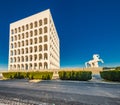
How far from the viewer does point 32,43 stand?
62000 millimetres

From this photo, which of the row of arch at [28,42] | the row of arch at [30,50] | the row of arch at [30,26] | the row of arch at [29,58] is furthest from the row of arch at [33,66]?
the row of arch at [30,26]

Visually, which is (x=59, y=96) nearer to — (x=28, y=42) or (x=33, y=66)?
(x=33, y=66)

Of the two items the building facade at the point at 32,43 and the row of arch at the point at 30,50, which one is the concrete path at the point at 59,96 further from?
the row of arch at the point at 30,50

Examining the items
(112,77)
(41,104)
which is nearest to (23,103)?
(41,104)

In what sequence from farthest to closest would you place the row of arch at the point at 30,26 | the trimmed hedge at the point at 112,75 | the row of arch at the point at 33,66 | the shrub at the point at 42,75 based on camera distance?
the row of arch at the point at 30,26 → the row of arch at the point at 33,66 → the shrub at the point at 42,75 → the trimmed hedge at the point at 112,75

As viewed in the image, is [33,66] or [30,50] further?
[30,50]

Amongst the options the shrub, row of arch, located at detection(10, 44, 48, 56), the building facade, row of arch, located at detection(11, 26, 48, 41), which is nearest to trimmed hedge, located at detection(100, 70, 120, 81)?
the shrub

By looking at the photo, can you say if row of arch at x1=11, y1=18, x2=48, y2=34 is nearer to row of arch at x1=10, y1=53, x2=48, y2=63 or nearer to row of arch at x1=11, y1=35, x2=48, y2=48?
row of arch at x1=11, y1=35, x2=48, y2=48

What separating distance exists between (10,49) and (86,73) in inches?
2050

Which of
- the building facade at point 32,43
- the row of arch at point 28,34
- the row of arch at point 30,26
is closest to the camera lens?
the building facade at point 32,43

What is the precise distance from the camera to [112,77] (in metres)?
22.6

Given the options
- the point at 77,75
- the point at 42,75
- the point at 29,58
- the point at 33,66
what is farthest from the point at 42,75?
the point at 29,58

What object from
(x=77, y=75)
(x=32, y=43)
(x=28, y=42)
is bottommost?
(x=77, y=75)

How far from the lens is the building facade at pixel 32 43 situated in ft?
188
